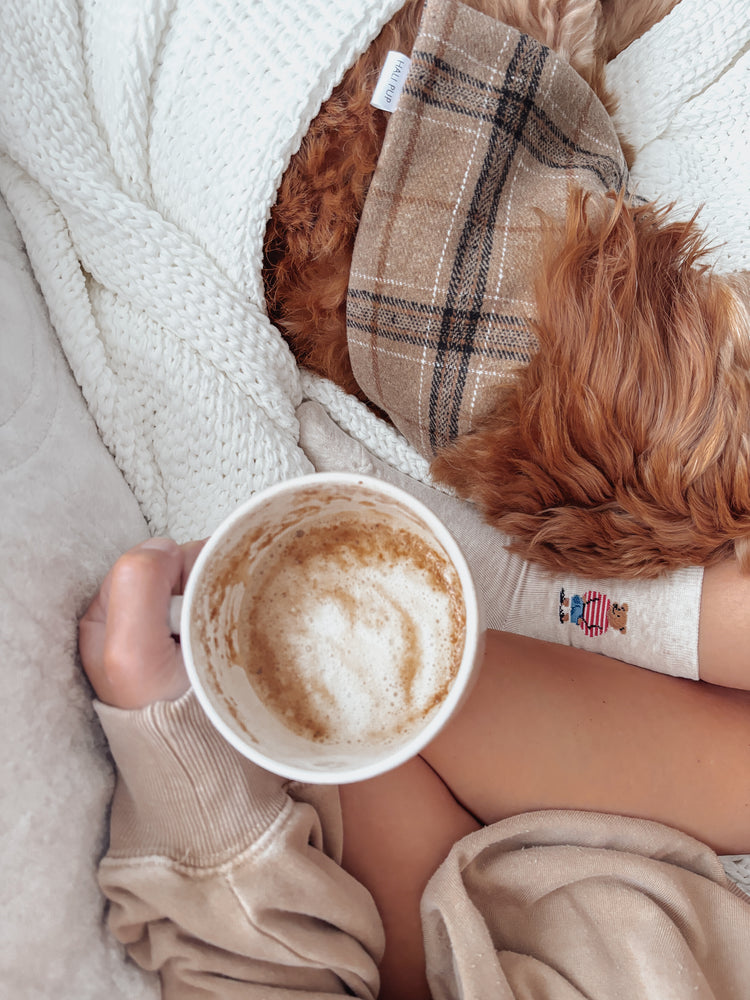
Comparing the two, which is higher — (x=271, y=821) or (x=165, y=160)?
(x=165, y=160)

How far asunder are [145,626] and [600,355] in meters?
0.51

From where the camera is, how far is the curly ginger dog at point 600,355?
0.72 metres

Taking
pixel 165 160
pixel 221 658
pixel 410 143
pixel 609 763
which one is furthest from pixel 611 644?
pixel 165 160

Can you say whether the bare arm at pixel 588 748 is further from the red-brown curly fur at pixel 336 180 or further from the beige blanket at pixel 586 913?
the red-brown curly fur at pixel 336 180

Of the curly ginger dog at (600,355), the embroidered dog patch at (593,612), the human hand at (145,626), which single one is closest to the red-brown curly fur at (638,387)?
the curly ginger dog at (600,355)

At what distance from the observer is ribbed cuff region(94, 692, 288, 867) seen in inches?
25.1

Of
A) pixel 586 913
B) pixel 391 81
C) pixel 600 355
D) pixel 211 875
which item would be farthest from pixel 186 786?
pixel 391 81

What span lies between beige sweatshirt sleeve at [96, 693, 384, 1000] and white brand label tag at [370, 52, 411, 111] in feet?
2.03

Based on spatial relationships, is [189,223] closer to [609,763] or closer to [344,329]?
[344,329]

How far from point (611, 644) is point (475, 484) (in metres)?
0.28

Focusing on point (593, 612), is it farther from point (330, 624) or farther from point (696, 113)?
point (696, 113)

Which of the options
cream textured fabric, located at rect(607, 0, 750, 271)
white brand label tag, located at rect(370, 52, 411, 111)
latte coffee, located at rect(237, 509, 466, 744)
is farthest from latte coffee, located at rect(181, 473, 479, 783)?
cream textured fabric, located at rect(607, 0, 750, 271)

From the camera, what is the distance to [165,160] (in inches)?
30.4

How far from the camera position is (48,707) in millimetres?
663
